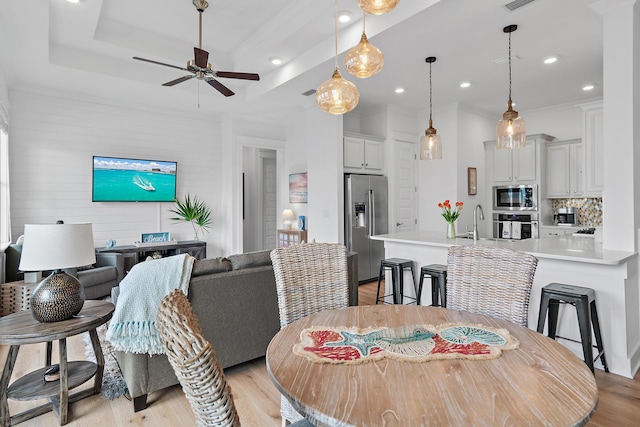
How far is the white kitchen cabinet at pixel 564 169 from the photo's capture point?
18.4ft

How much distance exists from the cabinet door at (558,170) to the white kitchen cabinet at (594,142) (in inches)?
54.1

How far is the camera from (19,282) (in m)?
3.81

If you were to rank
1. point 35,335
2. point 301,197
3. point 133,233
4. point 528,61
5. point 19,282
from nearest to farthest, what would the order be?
1. point 35,335
2. point 19,282
3. point 528,61
4. point 133,233
5. point 301,197

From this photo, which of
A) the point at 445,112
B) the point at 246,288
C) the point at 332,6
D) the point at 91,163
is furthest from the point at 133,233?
the point at 445,112

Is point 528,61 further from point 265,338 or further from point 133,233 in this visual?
point 133,233

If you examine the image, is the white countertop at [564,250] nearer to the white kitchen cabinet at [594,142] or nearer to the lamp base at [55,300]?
the white kitchen cabinet at [594,142]

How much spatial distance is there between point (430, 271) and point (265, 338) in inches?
62.1

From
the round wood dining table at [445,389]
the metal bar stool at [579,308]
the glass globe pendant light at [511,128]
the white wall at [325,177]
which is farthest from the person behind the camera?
the white wall at [325,177]

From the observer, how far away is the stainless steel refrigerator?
5.33 metres

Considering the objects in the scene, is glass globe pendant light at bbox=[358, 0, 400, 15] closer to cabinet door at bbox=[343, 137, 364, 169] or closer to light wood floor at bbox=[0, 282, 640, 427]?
light wood floor at bbox=[0, 282, 640, 427]

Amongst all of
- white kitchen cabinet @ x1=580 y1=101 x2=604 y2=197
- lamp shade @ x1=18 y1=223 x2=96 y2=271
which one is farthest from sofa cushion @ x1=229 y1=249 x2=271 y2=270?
white kitchen cabinet @ x1=580 y1=101 x2=604 y2=197

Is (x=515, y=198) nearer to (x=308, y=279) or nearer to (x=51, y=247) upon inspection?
(x=308, y=279)

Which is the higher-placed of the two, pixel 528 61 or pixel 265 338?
Answer: pixel 528 61

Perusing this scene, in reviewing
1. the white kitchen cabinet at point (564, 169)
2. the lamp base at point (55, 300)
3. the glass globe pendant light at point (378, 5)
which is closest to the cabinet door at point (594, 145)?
the white kitchen cabinet at point (564, 169)
